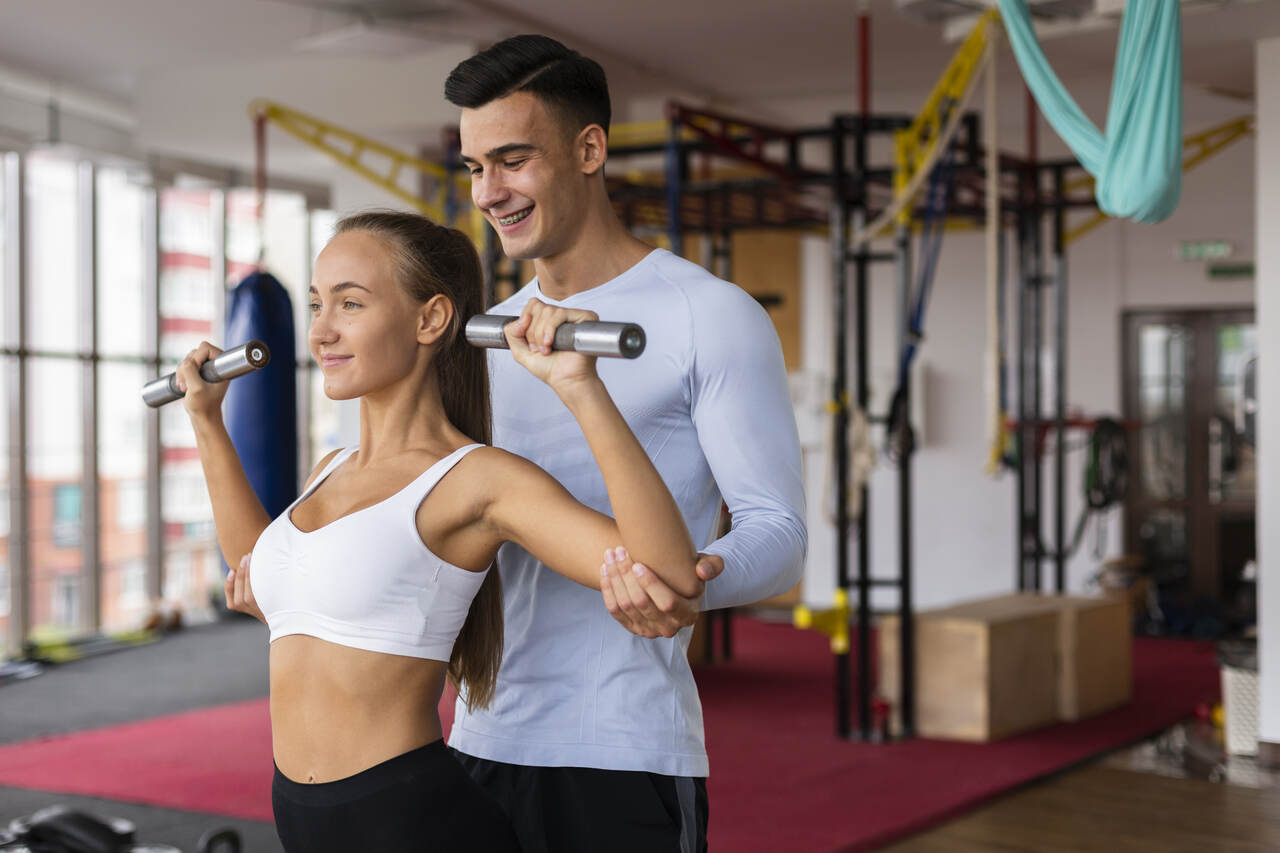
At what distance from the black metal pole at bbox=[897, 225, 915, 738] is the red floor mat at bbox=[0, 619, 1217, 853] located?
0.67 feet

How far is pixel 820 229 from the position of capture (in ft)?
25.7

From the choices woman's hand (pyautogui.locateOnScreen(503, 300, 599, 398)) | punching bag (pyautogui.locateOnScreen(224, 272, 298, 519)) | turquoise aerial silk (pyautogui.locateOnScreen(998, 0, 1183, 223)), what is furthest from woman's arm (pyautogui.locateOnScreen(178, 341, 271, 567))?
punching bag (pyautogui.locateOnScreen(224, 272, 298, 519))

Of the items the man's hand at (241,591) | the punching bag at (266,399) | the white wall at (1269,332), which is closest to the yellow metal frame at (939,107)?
the white wall at (1269,332)

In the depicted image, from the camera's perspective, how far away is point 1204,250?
9570mm

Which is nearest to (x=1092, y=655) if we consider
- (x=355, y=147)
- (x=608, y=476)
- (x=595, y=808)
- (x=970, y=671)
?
(x=970, y=671)

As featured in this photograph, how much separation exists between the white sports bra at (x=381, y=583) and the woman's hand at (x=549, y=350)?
245 millimetres

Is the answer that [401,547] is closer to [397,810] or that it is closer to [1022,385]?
[397,810]

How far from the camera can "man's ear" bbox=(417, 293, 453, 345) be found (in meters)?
1.58

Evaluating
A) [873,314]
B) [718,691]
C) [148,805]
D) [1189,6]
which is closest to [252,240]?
[873,314]

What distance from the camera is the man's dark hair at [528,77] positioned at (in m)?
1.50

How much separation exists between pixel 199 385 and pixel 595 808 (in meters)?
0.68

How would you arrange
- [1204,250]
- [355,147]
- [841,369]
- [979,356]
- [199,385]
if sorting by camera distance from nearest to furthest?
[199,385], [841,369], [355,147], [1204,250], [979,356]

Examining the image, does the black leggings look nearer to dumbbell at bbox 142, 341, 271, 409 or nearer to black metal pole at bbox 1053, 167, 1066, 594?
dumbbell at bbox 142, 341, 271, 409

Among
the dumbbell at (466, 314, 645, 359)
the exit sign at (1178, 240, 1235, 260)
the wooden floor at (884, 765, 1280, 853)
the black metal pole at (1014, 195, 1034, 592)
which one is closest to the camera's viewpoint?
the dumbbell at (466, 314, 645, 359)
